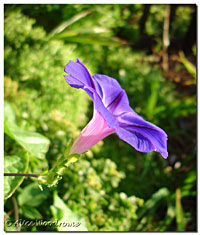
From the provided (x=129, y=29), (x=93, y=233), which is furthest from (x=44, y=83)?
(x=129, y=29)

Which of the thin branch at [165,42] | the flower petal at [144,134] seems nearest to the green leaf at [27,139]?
the flower petal at [144,134]

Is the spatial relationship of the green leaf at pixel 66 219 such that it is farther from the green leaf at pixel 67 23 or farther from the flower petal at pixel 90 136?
the green leaf at pixel 67 23

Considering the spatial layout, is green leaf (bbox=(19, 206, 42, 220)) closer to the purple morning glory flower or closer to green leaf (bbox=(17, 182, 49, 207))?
green leaf (bbox=(17, 182, 49, 207))

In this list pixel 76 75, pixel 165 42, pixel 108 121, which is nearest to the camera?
pixel 108 121

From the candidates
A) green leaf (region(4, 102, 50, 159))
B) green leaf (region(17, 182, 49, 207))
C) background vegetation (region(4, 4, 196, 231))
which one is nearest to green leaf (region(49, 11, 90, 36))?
background vegetation (region(4, 4, 196, 231))

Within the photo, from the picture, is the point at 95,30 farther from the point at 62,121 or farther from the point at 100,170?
the point at 100,170

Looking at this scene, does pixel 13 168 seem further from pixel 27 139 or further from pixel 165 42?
pixel 165 42

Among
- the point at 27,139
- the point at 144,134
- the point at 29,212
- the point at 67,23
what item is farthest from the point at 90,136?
the point at 67,23
